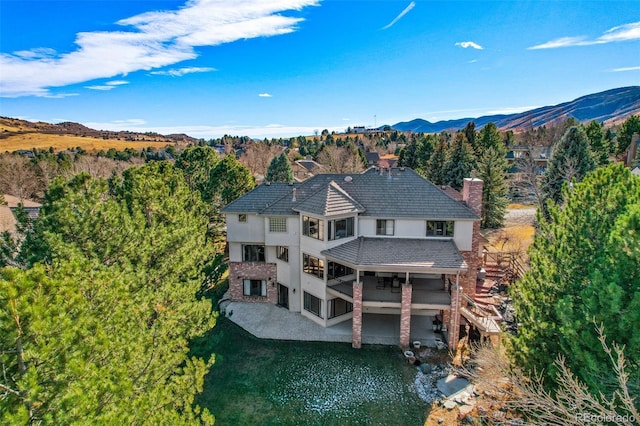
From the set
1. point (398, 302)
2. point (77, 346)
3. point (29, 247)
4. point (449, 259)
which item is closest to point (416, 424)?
point (398, 302)

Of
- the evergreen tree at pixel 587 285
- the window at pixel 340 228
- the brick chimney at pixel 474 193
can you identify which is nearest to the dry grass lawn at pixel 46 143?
the window at pixel 340 228

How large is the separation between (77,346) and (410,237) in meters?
18.0

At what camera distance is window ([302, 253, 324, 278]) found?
21250mm

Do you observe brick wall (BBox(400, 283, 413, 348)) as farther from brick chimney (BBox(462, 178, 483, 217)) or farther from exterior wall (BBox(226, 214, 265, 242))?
exterior wall (BBox(226, 214, 265, 242))

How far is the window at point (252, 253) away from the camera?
24312mm

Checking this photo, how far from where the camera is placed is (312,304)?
2223 cm

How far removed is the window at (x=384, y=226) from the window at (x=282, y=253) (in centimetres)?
621

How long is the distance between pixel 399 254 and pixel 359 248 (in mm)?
2335

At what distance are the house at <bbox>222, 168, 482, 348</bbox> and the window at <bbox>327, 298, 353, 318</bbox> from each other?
63mm

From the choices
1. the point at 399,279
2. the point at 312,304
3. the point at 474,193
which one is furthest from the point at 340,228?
the point at 474,193

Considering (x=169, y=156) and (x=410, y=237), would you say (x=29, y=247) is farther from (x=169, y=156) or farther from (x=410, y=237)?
(x=169, y=156)

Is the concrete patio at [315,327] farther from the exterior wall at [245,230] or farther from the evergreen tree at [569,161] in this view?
the evergreen tree at [569,161]

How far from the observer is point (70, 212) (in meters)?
13.0

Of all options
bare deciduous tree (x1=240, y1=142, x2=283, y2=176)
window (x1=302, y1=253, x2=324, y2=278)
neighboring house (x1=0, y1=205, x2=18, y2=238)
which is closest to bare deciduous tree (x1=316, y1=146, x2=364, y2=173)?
bare deciduous tree (x1=240, y1=142, x2=283, y2=176)
